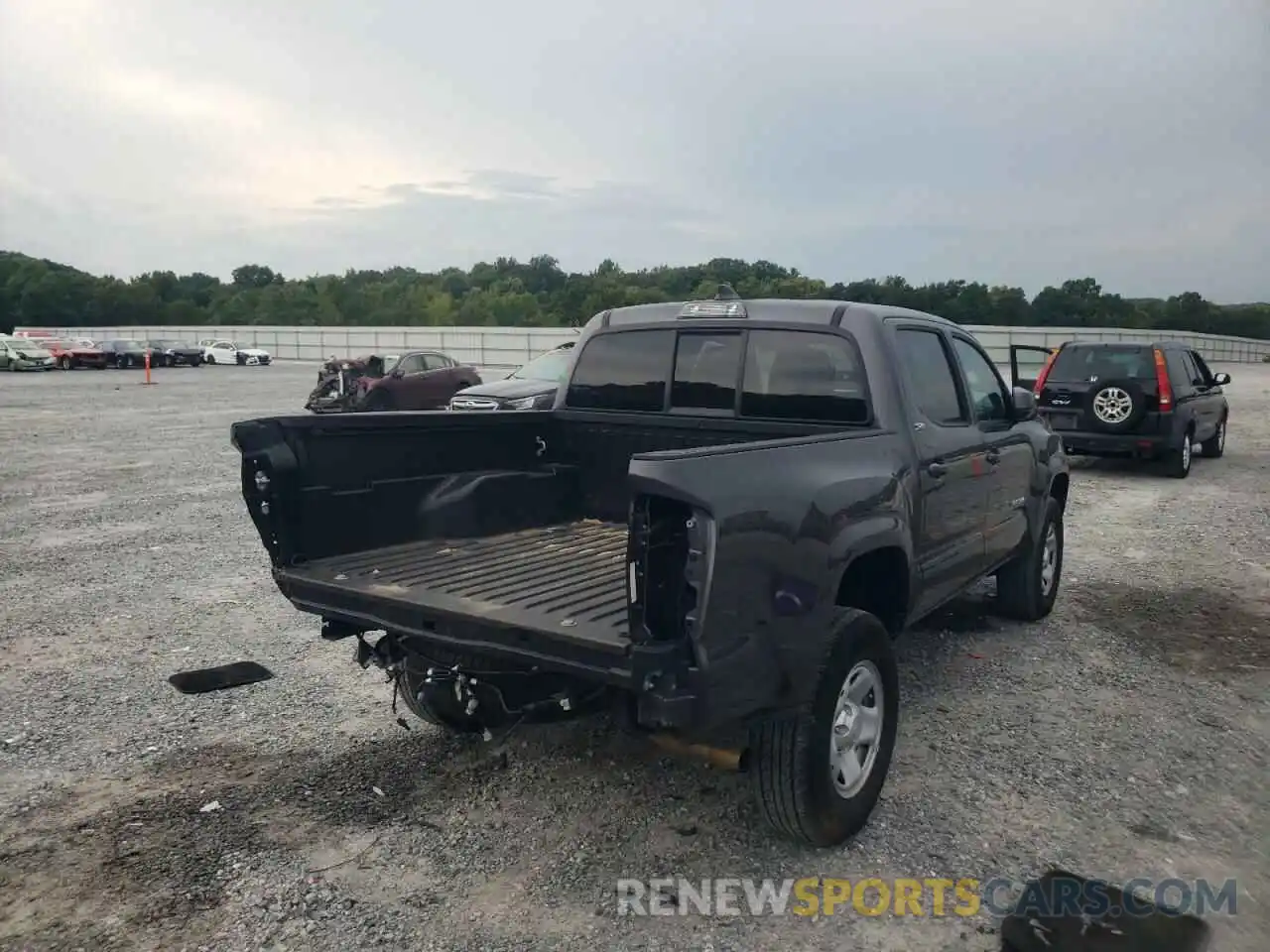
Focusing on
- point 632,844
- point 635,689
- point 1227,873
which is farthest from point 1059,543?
point 635,689

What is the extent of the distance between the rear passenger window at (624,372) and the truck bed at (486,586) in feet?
2.53

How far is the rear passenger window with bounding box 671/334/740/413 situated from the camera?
4.83 metres

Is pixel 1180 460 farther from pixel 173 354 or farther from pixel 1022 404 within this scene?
pixel 173 354

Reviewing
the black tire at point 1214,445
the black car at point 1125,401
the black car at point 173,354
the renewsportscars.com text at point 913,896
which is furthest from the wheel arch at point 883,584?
the black car at point 173,354

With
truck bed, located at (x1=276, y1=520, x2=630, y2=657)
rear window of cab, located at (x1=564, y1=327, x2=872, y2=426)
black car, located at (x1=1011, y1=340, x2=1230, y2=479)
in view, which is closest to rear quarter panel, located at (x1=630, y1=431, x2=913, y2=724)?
truck bed, located at (x1=276, y1=520, x2=630, y2=657)

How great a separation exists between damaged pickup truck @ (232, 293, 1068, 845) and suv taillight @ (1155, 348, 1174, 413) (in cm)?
761

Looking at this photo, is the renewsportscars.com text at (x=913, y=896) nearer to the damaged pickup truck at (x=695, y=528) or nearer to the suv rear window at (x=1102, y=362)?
the damaged pickup truck at (x=695, y=528)

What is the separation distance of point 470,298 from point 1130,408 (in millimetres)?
73593

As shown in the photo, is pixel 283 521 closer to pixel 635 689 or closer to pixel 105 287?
pixel 635 689

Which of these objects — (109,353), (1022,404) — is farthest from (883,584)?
(109,353)

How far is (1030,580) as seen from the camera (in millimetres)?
6254

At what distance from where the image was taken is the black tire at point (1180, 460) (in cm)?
1259

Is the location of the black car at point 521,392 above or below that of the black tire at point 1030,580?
above

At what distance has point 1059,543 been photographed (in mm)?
6711
